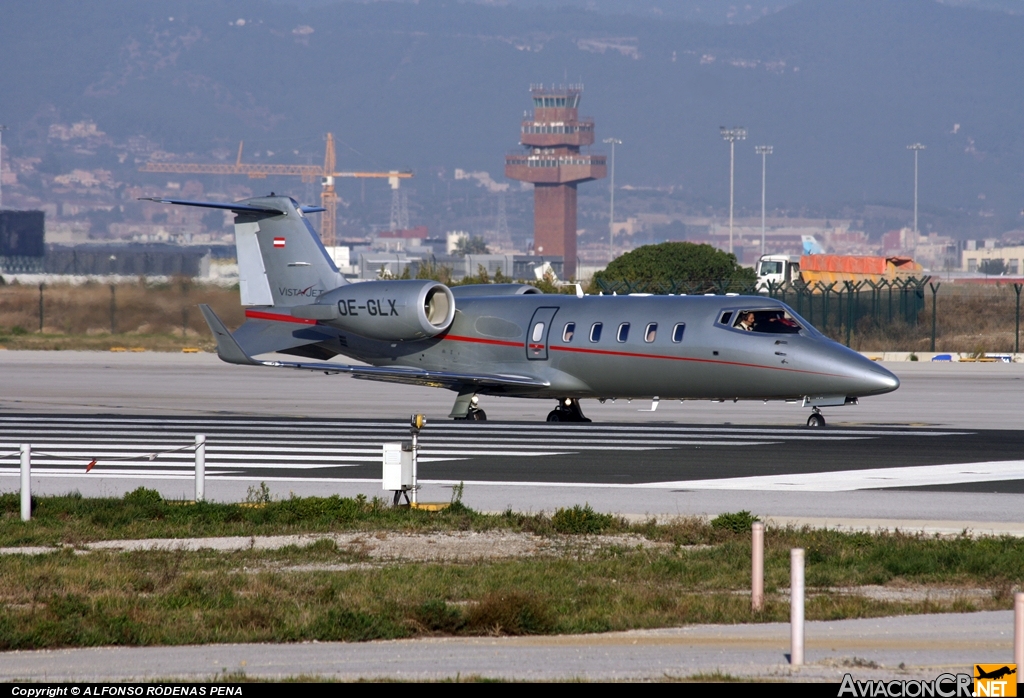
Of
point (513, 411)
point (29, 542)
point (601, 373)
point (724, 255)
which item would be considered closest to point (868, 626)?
point (29, 542)

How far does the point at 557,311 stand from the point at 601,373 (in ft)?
6.14

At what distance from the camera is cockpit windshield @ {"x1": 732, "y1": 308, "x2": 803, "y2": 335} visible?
26.7 m

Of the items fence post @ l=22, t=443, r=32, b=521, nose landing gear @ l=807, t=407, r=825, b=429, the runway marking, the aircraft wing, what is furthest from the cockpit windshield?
fence post @ l=22, t=443, r=32, b=521

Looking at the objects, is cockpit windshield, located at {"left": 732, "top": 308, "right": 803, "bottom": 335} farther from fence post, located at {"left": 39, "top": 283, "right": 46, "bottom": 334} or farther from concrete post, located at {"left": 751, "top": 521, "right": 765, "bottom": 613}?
fence post, located at {"left": 39, "top": 283, "right": 46, "bottom": 334}

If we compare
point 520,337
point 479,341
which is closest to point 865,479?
point 520,337

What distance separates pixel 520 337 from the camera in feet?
95.6

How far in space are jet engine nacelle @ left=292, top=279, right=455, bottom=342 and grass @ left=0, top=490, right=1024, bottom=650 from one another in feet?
43.0

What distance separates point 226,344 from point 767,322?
11462 mm

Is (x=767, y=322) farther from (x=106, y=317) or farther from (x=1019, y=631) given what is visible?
(x=106, y=317)

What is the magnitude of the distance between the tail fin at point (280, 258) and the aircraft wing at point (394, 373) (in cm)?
353

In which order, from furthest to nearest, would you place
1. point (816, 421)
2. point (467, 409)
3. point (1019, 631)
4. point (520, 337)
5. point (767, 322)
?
point (467, 409) → point (520, 337) → point (767, 322) → point (816, 421) → point (1019, 631)

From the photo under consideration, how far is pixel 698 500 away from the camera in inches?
698

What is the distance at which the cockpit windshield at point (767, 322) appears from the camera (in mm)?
26656

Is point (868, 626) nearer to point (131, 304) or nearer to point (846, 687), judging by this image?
point (846, 687)
